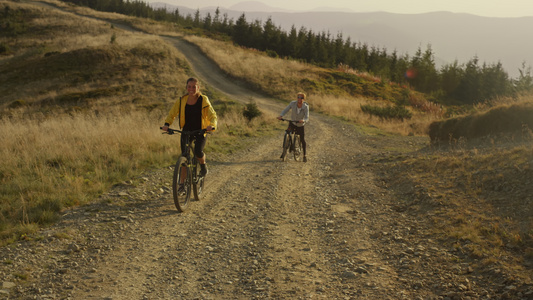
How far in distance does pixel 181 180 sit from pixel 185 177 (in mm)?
123

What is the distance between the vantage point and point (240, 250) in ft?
17.9

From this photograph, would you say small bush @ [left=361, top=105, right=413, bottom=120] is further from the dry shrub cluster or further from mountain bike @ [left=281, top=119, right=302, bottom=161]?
mountain bike @ [left=281, top=119, right=302, bottom=161]

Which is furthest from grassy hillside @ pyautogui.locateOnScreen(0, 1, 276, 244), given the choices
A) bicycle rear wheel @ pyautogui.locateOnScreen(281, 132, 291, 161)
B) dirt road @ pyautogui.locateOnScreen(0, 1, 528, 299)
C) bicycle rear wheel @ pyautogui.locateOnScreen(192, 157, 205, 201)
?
bicycle rear wheel @ pyautogui.locateOnScreen(281, 132, 291, 161)

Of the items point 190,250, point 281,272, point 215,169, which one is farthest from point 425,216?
point 215,169

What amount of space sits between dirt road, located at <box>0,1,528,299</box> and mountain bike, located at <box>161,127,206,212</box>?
27 centimetres

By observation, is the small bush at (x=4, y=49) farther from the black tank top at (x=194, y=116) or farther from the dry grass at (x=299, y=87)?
the black tank top at (x=194, y=116)

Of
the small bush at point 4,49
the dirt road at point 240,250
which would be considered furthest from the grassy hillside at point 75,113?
the dirt road at point 240,250

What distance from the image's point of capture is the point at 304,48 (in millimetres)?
73438

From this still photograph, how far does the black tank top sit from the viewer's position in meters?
7.18

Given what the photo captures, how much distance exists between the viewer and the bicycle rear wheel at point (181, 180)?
22.1 feet

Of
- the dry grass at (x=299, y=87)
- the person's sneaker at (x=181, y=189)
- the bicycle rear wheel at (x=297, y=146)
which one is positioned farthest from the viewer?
the dry grass at (x=299, y=87)

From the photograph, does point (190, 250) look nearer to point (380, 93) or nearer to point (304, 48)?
point (380, 93)

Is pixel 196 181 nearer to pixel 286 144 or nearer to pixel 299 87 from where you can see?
pixel 286 144

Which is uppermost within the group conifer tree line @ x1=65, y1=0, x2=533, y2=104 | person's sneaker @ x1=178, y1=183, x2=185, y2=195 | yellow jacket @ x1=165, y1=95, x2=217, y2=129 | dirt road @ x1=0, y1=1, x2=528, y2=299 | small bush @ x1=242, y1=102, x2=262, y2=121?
conifer tree line @ x1=65, y1=0, x2=533, y2=104
